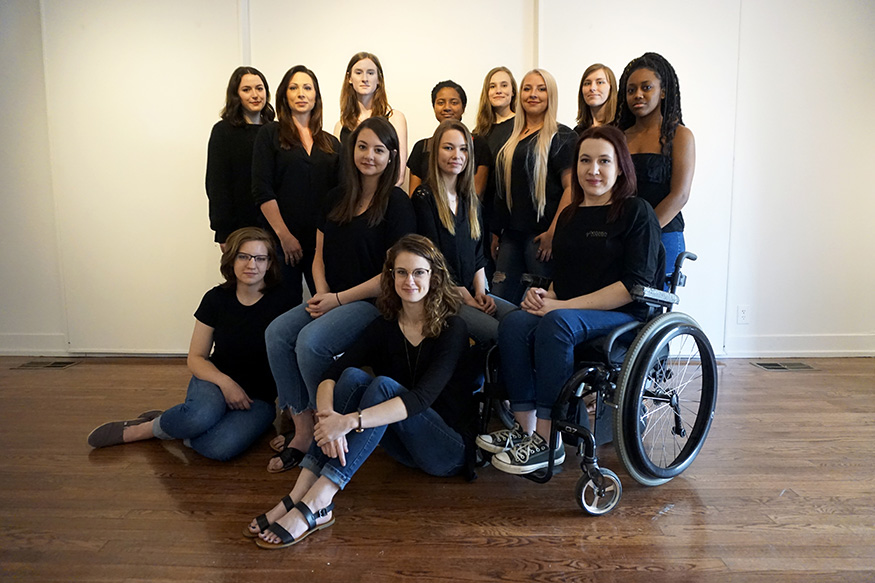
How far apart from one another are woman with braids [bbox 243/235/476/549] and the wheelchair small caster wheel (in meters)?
0.40

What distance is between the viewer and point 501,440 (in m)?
2.06

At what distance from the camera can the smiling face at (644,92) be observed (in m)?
2.48

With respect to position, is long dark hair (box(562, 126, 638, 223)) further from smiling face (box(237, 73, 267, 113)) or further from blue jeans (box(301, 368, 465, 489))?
smiling face (box(237, 73, 267, 113))

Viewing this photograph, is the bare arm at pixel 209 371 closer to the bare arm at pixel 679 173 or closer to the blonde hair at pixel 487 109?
the blonde hair at pixel 487 109

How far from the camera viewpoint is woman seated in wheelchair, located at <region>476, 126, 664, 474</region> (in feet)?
6.53

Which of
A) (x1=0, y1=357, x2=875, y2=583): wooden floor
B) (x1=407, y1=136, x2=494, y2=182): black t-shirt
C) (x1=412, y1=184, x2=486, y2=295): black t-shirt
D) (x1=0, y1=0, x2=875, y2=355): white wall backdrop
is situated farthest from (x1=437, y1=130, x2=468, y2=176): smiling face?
(x1=0, y1=0, x2=875, y2=355): white wall backdrop

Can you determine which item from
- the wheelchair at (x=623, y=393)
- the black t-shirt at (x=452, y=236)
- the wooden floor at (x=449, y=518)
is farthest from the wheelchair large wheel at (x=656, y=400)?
the black t-shirt at (x=452, y=236)

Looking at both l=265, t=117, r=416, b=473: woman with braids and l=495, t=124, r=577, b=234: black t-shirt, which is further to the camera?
l=495, t=124, r=577, b=234: black t-shirt

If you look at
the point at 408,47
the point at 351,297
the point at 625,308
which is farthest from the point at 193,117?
the point at 625,308

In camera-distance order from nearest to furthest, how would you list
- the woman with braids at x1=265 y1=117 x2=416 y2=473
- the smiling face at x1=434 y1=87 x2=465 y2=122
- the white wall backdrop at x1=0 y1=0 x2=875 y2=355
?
1. the woman with braids at x1=265 y1=117 x2=416 y2=473
2. the smiling face at x1=434 y1=87 x2=465 y2=122
3. the white wall backdrop at x1=0 y1=0 x2=875 y2=355

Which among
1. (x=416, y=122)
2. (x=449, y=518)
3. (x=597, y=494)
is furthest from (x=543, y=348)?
(x=416, y=122)

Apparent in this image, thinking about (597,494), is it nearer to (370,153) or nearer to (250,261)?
(370,153)

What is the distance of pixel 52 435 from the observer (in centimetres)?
263

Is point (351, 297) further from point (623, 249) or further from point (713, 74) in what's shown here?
point (713, 74)
